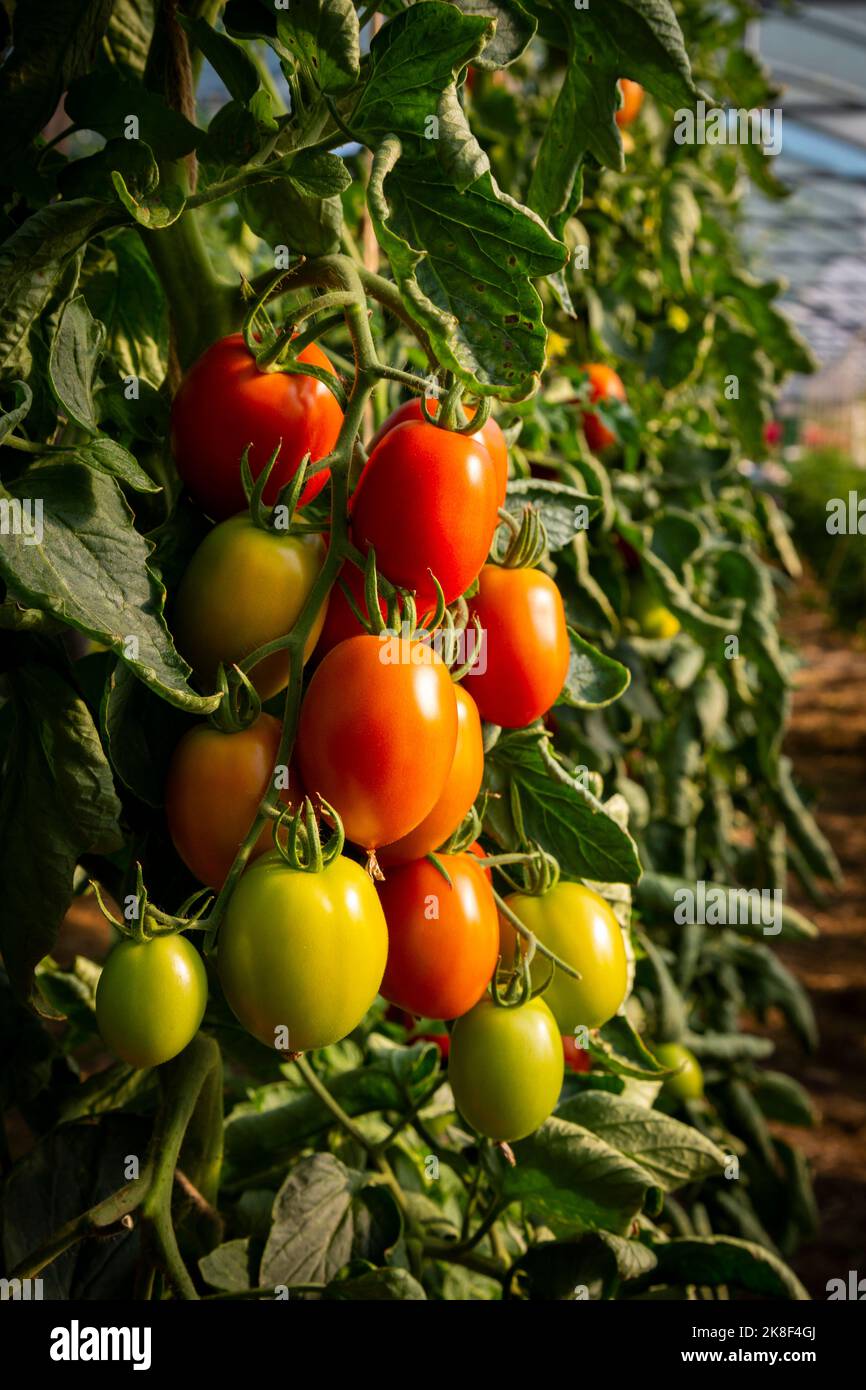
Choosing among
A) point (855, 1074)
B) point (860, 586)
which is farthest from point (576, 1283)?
point (860, 586)

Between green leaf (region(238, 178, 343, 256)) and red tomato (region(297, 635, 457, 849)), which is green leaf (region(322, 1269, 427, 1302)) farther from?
green leaf (region(238, 178, 343, 256))

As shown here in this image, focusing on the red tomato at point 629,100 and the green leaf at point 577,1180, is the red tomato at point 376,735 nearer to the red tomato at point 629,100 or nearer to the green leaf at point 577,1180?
the green leaf at point 577,1180

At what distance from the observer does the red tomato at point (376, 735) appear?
19.9 inches

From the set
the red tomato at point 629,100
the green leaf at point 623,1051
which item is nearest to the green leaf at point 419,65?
the green leaf at point 623,1051

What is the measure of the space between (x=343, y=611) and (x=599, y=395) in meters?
0.80

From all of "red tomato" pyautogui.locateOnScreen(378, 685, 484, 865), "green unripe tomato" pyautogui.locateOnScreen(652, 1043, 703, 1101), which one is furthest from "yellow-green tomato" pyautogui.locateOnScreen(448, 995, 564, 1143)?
"green unripe tomato" pyautogui.locateOnScreen(652, 1043, 703, 1101)

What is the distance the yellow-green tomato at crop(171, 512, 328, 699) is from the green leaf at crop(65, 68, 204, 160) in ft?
0.56

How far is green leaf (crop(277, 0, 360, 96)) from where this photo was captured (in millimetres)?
487

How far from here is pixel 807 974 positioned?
126 inches

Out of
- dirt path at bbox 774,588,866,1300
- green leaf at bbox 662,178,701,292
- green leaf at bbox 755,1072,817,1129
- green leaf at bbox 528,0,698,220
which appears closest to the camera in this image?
green leaf at bbox 528,0,698,220

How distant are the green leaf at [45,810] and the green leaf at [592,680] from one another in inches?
11.0

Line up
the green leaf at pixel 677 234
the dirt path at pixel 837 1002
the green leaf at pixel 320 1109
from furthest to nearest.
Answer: the dirt path at pixel 837 1002, the green leaf at pixel 677 234, the green leaf at pixel 320 1109

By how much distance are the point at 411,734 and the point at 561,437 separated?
642mm

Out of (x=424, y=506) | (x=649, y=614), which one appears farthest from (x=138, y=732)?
(x=649, y=614)
